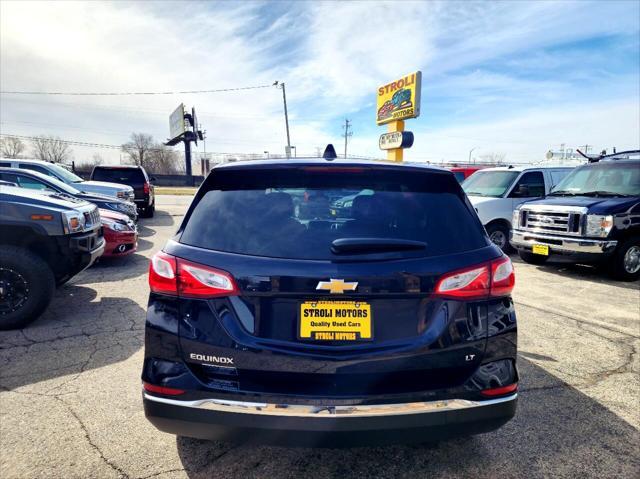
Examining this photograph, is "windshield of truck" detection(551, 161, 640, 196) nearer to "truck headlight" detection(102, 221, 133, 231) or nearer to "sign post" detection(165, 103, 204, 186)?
"truck headlight" detection(102, 221, 133, 231)

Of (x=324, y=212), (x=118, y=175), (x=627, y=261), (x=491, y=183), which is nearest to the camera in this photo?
(x=324, y=212)

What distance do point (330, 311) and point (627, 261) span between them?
7.42 meters

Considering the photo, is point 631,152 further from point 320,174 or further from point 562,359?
point 320,174

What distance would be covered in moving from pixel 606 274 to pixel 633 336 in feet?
12.7

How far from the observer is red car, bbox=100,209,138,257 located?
6.91 meters

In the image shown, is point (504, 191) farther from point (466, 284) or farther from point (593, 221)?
point (466, 284)

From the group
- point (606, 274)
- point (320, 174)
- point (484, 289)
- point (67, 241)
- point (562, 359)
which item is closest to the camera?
point (484, 289)

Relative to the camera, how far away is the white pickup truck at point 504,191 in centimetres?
932

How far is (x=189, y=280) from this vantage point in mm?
1837

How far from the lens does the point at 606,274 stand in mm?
7543

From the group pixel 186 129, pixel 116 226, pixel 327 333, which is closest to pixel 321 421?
pixel 327 333

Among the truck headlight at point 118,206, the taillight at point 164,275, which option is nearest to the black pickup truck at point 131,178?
the truck headlight at point 118,206

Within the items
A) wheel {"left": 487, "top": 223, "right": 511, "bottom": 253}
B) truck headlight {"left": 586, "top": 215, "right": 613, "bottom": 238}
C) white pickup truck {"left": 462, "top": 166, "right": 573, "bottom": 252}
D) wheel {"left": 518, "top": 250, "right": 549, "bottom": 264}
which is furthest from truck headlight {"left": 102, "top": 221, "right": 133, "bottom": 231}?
truck headlight {"left": 586, "top": 215, "right": 613, "bottom": 238}

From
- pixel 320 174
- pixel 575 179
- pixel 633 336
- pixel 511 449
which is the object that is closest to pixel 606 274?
pixel 575 179
